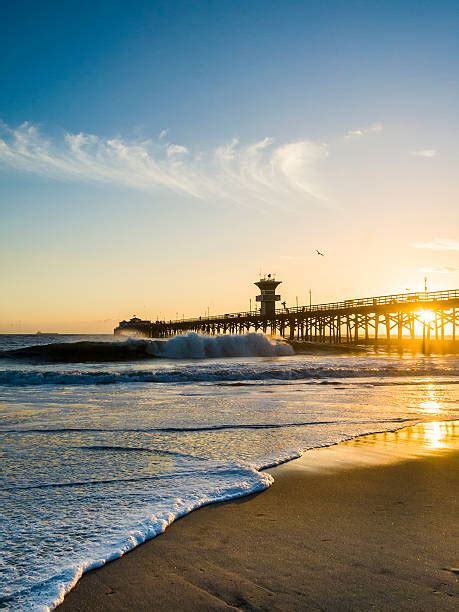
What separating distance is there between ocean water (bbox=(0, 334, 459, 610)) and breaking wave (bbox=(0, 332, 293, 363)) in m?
17.8

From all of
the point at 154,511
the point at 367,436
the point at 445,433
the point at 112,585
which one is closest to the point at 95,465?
the point at 154,511

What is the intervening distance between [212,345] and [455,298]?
20037mm

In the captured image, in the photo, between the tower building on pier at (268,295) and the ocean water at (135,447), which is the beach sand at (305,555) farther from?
the tower building on pier at (268,295)

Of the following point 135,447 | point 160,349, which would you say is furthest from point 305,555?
point 160,349

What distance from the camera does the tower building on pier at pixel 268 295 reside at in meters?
78.7

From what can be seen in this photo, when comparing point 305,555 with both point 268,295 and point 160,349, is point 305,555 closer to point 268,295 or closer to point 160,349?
point 160,349

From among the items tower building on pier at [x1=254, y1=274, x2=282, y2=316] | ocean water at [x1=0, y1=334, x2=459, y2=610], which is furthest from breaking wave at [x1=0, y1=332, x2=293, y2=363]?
tower building on pier at [x1=254, y1=274, x2=282, y2=316]

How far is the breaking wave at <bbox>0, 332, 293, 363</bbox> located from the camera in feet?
116

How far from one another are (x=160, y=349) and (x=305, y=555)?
41.4m

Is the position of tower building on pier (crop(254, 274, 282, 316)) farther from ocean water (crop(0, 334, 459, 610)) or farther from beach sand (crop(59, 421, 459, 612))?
beach sand (crop(59, 421, 459, 612))

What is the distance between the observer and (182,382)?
59.4 feet

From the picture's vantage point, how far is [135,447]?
270 inches

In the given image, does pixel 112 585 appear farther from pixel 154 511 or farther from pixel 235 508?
pixel 235 508

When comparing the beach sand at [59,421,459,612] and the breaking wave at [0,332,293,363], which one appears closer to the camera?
the beach sand at [59,421,459,612]
